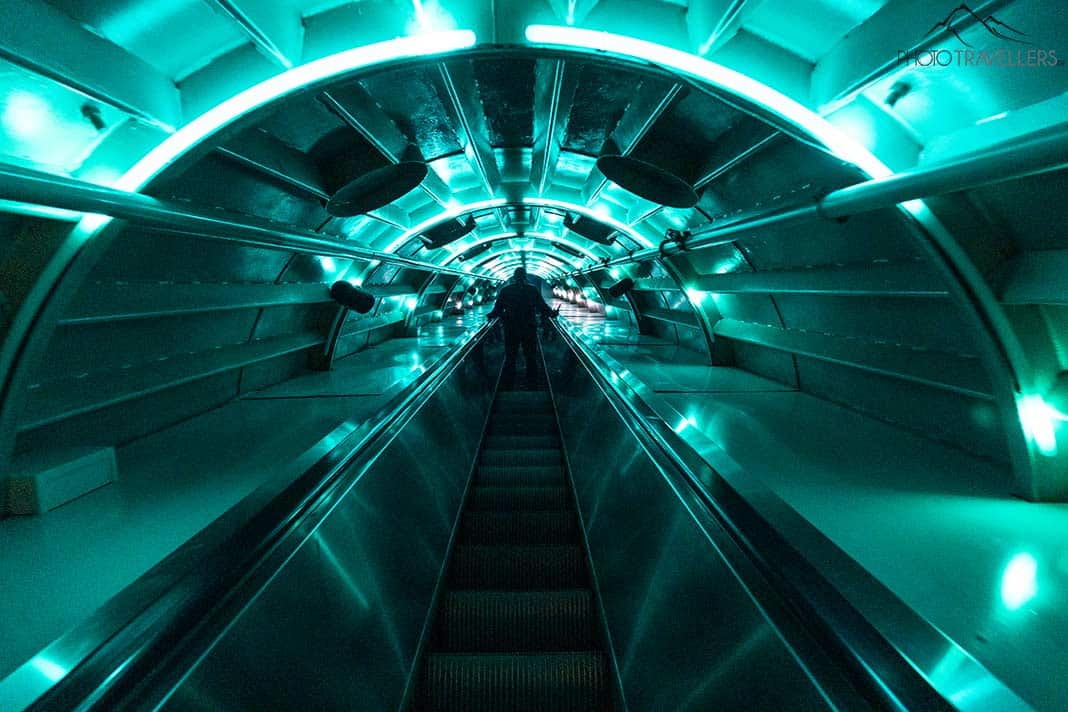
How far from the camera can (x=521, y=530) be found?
4.07 meters

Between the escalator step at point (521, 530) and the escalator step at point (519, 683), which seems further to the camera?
the escalator step at point (521, 530)

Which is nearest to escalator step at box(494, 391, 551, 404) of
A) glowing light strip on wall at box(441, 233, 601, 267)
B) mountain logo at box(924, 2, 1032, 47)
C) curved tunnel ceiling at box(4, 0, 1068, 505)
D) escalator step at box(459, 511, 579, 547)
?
curved tunnel ceiling at box(4, 0, 1068, 505)

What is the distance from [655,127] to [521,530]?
12.6ft

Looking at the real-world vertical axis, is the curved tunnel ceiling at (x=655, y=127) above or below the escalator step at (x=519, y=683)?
above

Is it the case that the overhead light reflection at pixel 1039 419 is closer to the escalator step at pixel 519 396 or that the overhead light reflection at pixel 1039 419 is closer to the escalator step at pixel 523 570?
the escalator step at pixel 523 570

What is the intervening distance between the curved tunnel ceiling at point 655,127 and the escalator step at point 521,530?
290cm

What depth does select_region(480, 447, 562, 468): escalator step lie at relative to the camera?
563 cm

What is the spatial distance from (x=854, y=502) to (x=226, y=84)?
4.88 metres

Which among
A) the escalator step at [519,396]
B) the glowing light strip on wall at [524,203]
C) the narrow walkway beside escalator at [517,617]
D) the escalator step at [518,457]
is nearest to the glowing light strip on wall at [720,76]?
the narrow walkway beside escalator at [517,617]

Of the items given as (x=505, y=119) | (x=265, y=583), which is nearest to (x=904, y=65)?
(x=505, y=119)

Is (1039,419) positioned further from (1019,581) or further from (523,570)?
(523,570)

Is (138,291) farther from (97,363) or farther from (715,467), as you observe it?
(715,467)

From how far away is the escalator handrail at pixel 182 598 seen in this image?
1262 millimetres

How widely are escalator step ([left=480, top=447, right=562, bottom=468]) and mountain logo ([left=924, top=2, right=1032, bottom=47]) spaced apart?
4.62 metres
